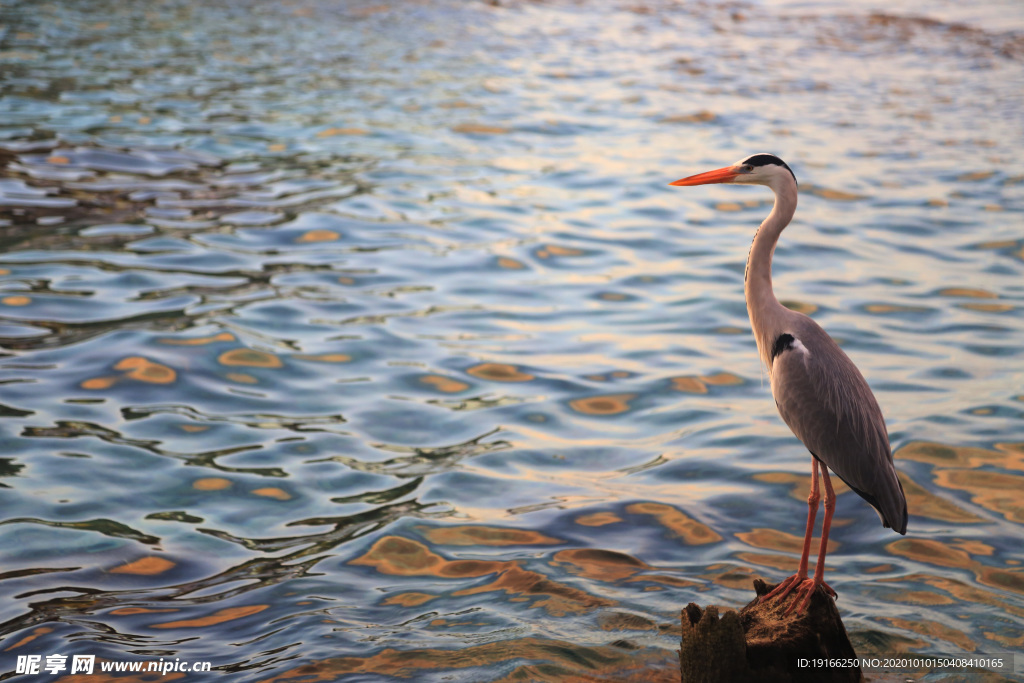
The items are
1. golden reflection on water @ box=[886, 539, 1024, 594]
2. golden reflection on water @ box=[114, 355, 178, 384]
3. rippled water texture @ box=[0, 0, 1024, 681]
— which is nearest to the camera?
rippled water texture @ box=[0, 0, 1024, 681]

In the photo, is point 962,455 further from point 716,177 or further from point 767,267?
point 716,177

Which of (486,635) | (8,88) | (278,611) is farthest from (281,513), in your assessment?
(8,88)

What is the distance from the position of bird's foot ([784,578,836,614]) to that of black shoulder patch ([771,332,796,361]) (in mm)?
1176

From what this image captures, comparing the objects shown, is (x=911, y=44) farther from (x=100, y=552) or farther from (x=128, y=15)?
(x=100, y=552)

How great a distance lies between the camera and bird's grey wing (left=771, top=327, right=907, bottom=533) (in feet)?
16.3

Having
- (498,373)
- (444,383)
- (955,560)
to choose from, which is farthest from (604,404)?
(955,560)

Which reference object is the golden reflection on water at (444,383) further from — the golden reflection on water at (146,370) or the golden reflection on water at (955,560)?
the golden reflection on water at (955,560)

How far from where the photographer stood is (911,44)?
2280cm

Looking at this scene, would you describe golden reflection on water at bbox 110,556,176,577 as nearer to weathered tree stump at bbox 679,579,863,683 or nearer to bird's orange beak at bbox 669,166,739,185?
weathered tree stump at bbox 679,579,863,683

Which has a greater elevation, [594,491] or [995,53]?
[995,53]

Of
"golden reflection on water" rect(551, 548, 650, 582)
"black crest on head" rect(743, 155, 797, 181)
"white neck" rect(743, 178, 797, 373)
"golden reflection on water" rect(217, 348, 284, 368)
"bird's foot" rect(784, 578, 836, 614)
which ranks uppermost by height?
"black crest on head" rect(743, 155, 797, 181)

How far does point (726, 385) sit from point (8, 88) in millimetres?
13686

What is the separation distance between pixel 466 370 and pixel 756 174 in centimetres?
404

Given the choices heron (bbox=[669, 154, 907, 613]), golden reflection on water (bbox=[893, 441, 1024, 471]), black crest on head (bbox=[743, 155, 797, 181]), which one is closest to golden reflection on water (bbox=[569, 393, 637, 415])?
golden reflection on water (bbox=[893, 441, 1024, 471])
